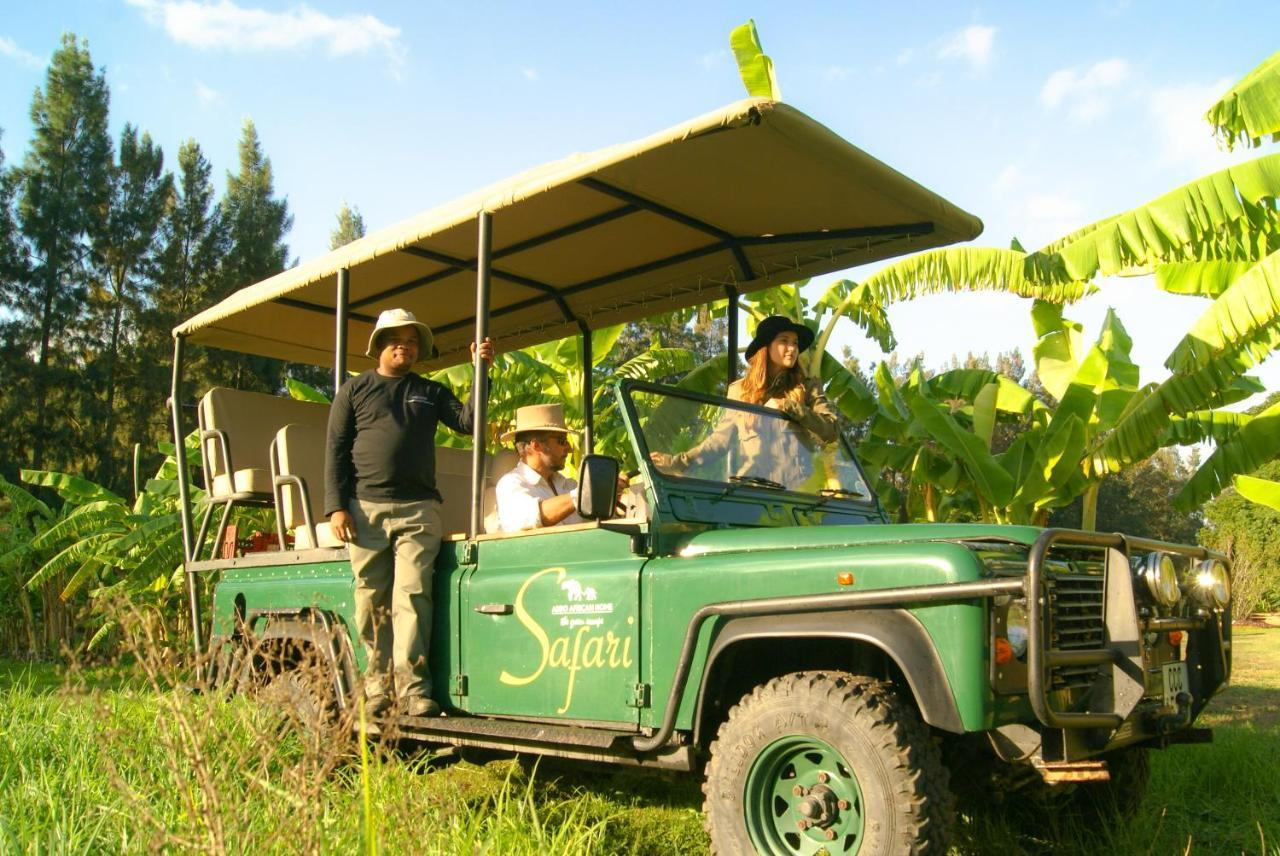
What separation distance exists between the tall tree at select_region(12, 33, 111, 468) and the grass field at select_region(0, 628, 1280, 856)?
2637cm

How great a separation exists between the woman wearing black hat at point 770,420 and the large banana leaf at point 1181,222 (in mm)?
3932

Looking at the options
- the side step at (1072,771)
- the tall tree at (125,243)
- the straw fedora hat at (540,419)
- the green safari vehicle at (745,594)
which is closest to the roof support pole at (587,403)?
the green safari vehicle at (745,594)

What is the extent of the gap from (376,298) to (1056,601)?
4.81 m

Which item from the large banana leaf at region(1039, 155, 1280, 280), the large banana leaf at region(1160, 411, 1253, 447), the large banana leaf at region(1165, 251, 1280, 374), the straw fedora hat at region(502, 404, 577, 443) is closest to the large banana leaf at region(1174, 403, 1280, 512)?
the large banana leaf at region(1160, 411, 1253, 447)

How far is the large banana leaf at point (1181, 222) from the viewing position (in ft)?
25.9

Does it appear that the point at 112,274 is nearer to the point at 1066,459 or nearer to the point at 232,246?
the point at 232,246

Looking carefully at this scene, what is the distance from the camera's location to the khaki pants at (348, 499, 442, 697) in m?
4.62

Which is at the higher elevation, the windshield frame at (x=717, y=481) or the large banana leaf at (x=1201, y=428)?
the large banana leaf at (x=1201, y=428)

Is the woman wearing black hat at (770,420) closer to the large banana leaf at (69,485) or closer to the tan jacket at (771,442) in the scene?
the tan jacket at (771,442)

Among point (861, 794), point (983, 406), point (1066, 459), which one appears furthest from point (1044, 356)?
point (861, 794)

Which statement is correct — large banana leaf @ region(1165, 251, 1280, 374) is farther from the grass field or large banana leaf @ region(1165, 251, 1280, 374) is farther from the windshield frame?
the windshield frame

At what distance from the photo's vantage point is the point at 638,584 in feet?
12.8

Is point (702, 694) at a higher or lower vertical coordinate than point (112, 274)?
lower

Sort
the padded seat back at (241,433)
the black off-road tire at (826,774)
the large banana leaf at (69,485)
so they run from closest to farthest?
the black off-road tire at (826,774) < the padded seat back at (241,433) < the large banana leaf at (69,485)
